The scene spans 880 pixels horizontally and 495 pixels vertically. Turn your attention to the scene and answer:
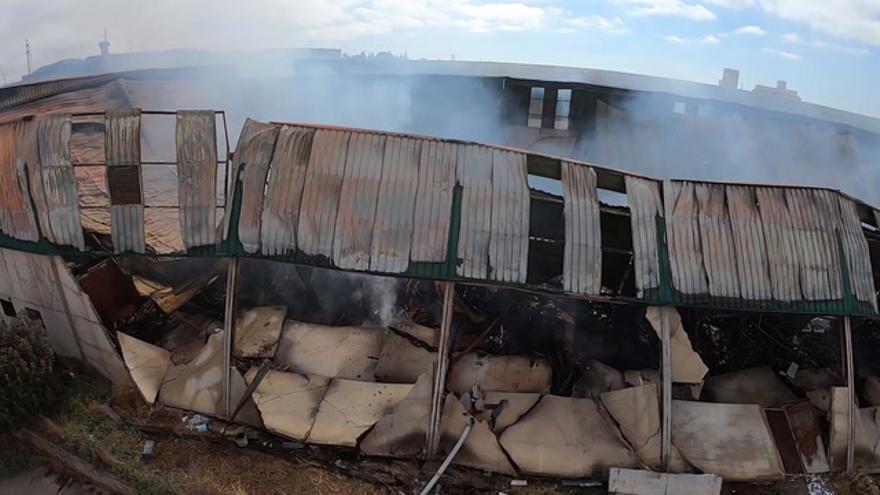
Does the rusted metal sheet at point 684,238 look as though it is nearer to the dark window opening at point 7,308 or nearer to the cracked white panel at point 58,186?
the cracked white panel at point 58,186

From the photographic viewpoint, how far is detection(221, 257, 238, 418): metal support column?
23.6ft

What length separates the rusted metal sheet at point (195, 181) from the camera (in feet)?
23.5

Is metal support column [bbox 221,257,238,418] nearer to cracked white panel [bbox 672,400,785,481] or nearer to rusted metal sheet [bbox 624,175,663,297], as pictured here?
rusted metal sheet [bbox 624,175,663,297]

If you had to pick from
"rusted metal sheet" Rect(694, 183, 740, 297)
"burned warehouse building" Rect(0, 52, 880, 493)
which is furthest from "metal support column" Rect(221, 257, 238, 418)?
"rusted metal sheet" Rect(694, 183, 740, 297)

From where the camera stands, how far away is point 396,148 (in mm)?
7148

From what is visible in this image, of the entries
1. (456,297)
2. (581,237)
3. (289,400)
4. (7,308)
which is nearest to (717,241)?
(581,237)

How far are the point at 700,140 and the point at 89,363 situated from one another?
13784 millimetres

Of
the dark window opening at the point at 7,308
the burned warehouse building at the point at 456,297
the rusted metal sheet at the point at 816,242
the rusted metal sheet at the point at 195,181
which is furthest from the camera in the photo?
the dark window opening at the point at 7,308

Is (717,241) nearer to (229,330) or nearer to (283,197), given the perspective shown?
(283,197)

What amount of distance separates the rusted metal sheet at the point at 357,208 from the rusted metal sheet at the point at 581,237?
2312 millimetres

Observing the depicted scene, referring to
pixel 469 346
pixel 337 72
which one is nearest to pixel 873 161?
pixel 469 346

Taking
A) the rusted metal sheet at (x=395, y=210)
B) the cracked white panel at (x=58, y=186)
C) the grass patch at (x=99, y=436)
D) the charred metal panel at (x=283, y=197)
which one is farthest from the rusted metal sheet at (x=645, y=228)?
the cracked white panel at (x=58, y=186)

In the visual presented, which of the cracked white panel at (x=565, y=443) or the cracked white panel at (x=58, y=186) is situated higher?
the cracked white panel at (x=58, y=186)

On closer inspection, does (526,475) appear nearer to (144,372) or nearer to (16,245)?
(144,372)
